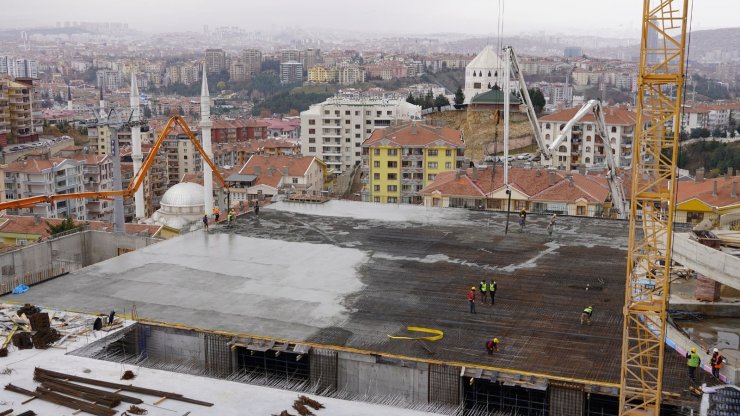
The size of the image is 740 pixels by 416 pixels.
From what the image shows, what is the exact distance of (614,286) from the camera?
20234 mm

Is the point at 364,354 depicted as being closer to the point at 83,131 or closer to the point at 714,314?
the point at 714,314

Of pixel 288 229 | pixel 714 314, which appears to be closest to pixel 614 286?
pixel 714 314

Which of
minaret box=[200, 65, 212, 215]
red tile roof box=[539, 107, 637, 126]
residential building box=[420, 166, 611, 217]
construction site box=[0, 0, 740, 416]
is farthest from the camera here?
red tile roof box=[539, 107, 637, 126]

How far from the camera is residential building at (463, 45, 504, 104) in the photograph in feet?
249

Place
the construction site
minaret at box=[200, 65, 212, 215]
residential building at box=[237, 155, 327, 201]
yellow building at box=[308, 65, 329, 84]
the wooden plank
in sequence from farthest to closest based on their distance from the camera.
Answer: yellow building at box=[308, 65, 329, 84] < residential building at box=[237, 155, 327, 201] < minaret at box=[200, 65, 212, 215] < the construction site < the wooden plank

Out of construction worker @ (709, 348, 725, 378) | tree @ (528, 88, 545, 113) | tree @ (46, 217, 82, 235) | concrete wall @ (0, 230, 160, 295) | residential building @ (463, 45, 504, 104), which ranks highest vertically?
residential building @ (463, 45, 504, 104)

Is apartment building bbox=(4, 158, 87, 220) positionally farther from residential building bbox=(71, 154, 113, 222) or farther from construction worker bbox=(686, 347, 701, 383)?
construction worker bbox=(686, 347, 701, 383)

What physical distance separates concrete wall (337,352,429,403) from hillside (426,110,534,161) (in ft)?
143

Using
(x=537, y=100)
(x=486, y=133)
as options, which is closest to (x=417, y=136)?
(x=486, y=133)

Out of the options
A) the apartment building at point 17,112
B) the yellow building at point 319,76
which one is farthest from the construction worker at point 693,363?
the yellow building at point 319,76

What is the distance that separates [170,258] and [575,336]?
11841 mm

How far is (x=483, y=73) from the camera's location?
76125mm

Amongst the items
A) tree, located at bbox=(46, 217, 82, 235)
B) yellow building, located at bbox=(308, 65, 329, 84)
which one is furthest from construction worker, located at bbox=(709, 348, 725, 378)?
yellow building, located at bbox=(308, 65, 329, 84)

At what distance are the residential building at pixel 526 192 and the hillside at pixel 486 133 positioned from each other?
66.5ft
